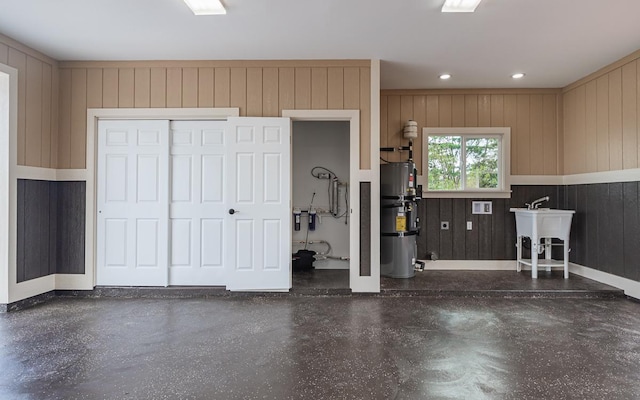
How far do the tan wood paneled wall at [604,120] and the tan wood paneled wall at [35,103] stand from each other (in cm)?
699

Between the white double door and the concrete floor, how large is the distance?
0.45 metres

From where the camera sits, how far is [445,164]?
5.74m

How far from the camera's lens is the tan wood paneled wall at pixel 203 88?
4.49 m

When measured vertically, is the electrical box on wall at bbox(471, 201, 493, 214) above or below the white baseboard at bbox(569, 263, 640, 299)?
above

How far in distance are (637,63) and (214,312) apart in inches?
219

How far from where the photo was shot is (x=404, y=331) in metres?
3.23

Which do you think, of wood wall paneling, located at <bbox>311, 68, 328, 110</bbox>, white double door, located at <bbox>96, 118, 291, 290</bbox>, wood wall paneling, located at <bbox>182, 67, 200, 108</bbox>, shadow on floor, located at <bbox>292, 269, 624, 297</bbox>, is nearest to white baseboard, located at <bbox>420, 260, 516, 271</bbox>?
shadow on floor, located at <bbox>292, 269, 624, 297</bbox>

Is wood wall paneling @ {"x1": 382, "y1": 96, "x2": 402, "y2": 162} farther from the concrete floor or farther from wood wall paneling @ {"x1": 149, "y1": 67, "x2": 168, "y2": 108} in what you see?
wood wall paneling @ {"x1": 149, "y1": 67, "x2": 168, "y2": 108}

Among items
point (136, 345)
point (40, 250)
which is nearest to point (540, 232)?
point (136, 345)

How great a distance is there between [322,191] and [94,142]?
3.19 m

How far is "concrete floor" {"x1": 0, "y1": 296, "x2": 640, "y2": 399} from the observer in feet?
7.42

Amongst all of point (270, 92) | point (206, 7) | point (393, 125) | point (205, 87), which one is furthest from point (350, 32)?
point (393, 125)

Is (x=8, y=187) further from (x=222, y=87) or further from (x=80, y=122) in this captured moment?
(x=222, y=87)

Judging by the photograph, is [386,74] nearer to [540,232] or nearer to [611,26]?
[611,26]
